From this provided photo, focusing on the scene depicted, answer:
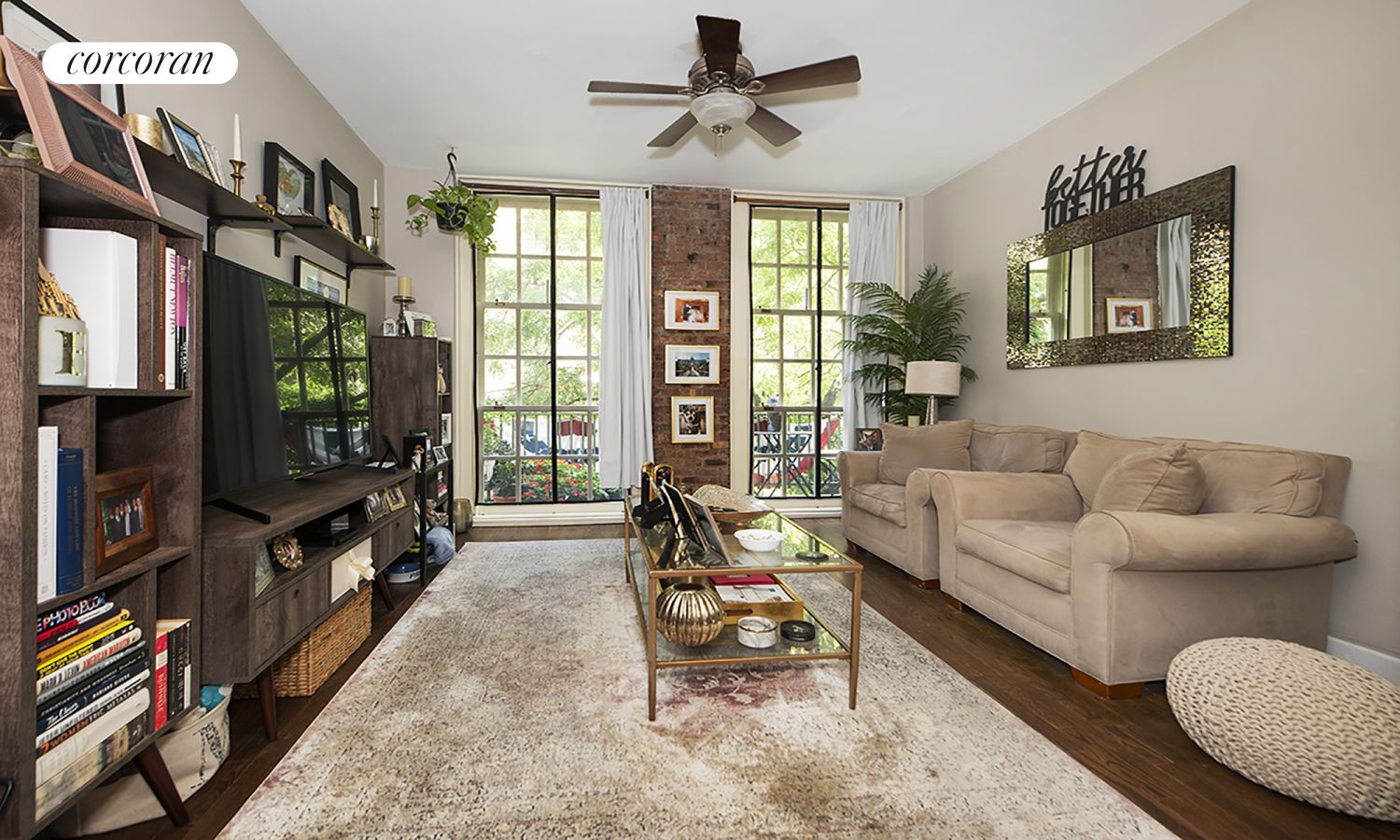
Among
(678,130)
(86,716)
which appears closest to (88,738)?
(86,716)

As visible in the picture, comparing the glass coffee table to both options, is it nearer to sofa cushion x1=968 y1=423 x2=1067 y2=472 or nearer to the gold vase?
the gold vase

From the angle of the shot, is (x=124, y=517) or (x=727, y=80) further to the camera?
(x=727, y=80)

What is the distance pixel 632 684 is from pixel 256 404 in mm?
1589

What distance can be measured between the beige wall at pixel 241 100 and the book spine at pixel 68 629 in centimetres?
160

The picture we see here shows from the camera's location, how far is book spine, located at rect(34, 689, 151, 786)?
110cm

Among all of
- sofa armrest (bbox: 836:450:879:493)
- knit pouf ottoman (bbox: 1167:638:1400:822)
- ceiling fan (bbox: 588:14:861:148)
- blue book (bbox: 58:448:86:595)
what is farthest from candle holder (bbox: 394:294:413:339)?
knit pouf ottoman (bbox: 1167:638:1400:822)

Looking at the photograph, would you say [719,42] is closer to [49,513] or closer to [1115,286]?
[1115,286]

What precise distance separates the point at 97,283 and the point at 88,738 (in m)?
0.91

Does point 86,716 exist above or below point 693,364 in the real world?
below

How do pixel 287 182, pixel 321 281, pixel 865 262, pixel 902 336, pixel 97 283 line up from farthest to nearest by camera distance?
pixel 865 262 < pixel 902 336 < pixel 321 281 < pixel 287 182 < pixel 97 283

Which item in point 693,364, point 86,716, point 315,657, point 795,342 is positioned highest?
point 795,342

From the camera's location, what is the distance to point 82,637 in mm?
1210

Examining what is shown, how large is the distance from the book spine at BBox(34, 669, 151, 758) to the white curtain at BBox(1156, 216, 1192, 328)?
3983mm

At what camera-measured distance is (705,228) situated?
5.05 m
